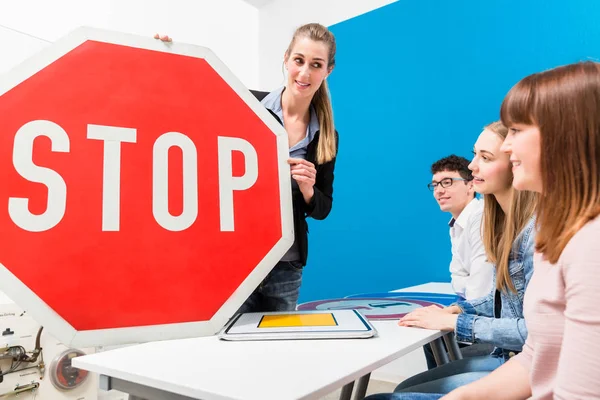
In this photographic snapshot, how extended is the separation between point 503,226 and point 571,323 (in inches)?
30.8

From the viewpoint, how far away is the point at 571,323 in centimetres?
53

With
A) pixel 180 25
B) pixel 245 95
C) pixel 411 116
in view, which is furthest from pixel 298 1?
pixel 245 95

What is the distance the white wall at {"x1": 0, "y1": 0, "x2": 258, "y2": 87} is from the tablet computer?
5.68 ft

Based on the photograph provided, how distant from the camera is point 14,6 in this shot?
227 cm

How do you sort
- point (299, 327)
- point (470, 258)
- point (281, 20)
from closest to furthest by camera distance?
1. point (299, 327)
2. point (470, 258)
3. point (281, 20)

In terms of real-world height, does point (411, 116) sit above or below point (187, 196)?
above

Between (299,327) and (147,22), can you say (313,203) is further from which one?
(147,22)

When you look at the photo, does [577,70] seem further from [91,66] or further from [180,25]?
[180,25]

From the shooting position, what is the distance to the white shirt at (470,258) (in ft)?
5.35

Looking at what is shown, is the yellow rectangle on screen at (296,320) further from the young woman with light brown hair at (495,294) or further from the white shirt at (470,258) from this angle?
the white shirt at (470,258)

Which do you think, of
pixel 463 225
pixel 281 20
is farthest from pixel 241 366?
pixel 281 20

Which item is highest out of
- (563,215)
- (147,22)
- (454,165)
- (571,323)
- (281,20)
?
(281,20)

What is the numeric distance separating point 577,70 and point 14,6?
8.71 ft

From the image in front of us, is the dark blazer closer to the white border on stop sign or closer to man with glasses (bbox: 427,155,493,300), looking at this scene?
the white border on stop sign
